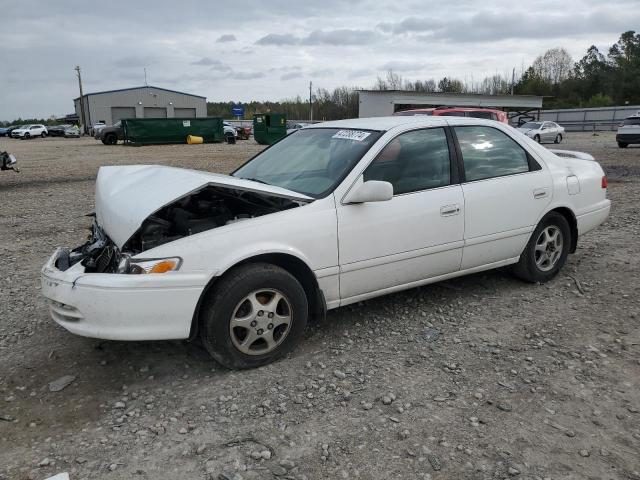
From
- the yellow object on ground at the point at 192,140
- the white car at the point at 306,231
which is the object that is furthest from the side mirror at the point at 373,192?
the yellow object on ground at the point at 192,140

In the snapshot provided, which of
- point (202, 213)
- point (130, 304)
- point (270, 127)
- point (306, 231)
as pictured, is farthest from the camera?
point (270, 127)

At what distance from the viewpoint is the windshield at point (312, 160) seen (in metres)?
3.68

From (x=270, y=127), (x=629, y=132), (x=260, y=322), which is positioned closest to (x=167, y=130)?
(x=270, y=127)

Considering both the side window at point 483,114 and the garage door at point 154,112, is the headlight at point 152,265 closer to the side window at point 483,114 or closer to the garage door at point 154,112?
the side window at point 483,114

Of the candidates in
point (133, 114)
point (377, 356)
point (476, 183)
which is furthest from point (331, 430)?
point (133, 114)

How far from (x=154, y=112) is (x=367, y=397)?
71263 mm

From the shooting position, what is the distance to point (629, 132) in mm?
20984

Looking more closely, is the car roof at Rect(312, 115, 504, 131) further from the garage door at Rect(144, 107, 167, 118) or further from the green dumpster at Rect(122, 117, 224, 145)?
the garage door at Rect(144, 107, 167, 118)

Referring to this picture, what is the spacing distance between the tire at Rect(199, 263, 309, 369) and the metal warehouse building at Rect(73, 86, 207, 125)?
69488mm

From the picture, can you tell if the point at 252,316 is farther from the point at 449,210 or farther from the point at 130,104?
the point at 130,104

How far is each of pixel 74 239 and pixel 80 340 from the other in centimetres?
331

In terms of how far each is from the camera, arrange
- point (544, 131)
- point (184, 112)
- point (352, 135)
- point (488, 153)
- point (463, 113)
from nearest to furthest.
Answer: point (352, 135) → point (488, 153) → point (463, 113) → point (544, 131) → point (184, 112)

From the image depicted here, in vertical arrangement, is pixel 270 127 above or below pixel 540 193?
above

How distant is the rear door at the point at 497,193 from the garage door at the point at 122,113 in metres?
69.1
